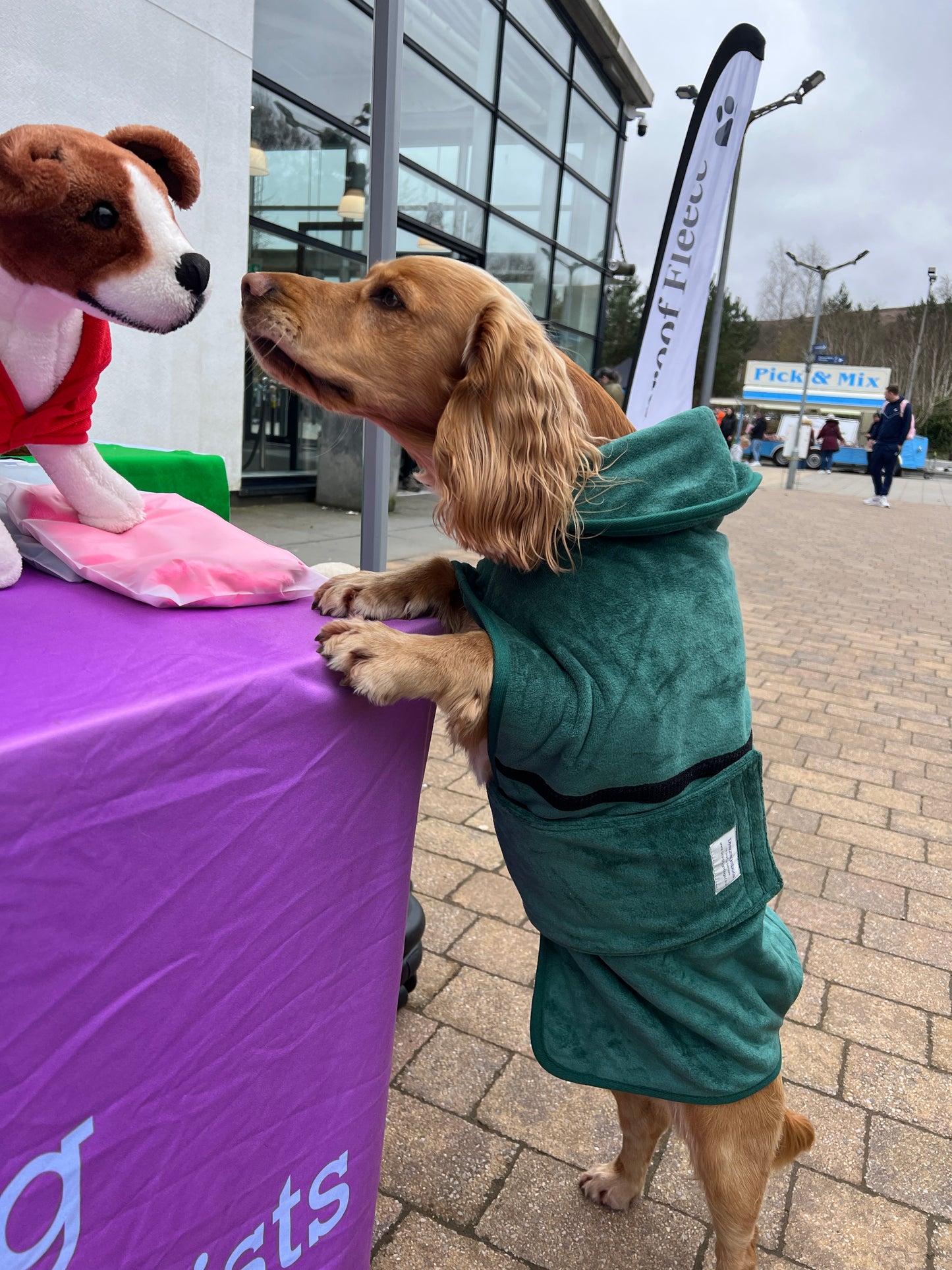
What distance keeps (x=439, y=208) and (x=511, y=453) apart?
13.0m

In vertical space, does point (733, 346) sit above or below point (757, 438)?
above

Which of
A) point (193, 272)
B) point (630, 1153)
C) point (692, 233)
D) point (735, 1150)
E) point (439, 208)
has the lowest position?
point (630, 1153)

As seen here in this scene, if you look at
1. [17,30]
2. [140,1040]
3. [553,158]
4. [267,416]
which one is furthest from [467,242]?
[140,1040]

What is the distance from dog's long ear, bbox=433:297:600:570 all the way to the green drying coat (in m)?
0.05

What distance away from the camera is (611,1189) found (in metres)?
1.97

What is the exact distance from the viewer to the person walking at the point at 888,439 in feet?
64.3

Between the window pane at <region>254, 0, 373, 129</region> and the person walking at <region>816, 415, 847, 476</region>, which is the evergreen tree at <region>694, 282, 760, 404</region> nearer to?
the person walking at <region>816, 415, 847, 476</region>

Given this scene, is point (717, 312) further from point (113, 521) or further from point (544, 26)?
point (113, 521)

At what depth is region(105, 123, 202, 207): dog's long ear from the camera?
4.35ft

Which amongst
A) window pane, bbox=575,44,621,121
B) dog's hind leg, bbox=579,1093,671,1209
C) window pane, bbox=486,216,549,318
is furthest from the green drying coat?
window pane, bbox=575,44,621,121

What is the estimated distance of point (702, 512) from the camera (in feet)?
4.62

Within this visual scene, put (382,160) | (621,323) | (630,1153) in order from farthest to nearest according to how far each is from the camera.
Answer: (621,323) → (382,160) → (630,1153)

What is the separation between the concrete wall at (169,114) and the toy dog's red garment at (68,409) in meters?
2.73

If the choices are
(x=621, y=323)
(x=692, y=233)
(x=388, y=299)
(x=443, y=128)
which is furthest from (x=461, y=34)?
(x=621, y=323)
